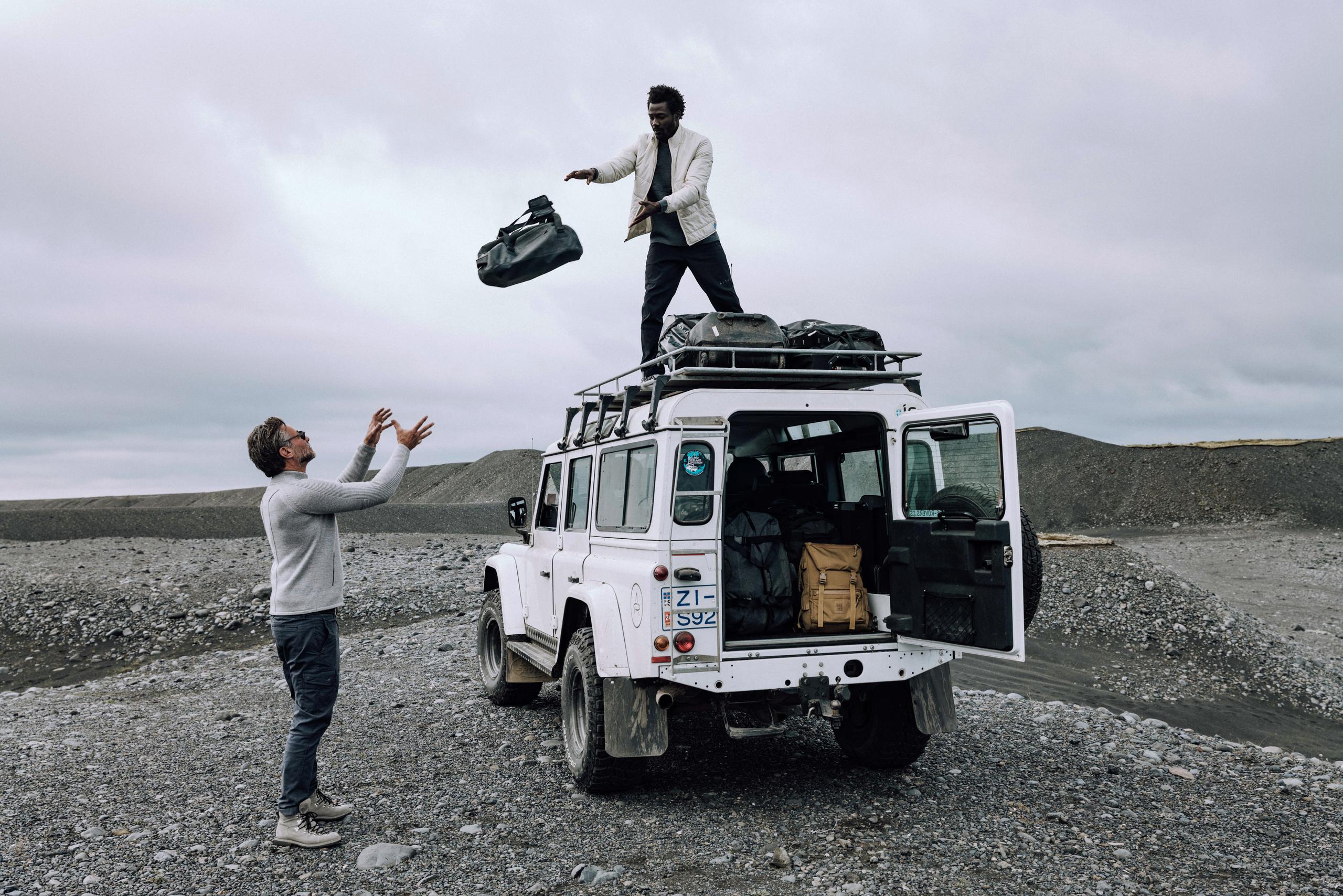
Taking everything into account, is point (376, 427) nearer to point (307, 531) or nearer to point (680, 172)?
point (307, 531)

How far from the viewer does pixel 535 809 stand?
219 inches

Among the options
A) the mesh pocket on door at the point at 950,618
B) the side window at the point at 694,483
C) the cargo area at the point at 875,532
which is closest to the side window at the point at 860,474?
the cargo area at the point at 875,532

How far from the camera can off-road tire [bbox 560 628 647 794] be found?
550 cm

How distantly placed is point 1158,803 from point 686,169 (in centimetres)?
564

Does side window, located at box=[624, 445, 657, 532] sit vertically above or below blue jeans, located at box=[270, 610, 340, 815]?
above

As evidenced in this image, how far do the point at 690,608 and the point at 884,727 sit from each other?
1849mm

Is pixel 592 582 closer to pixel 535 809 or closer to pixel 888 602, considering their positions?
pixel 535 809

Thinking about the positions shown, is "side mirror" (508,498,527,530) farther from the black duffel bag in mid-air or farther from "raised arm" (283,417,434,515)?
"raised arm" (283,417,434,515)

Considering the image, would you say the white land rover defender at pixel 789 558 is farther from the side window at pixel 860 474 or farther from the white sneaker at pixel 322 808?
the white sneaker at pixel 322 808

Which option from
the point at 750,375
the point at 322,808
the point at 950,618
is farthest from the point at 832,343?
the point at 322,808

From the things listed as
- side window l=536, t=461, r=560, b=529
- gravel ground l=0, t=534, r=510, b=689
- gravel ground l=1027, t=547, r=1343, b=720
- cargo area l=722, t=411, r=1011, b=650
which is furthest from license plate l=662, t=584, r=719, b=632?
gravel ground l=0, t=534, r=510, b=689

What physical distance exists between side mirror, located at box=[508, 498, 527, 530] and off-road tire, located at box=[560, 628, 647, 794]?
2276 millimetres

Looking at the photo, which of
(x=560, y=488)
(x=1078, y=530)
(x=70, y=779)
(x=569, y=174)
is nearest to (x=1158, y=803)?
(x=560, y=488)

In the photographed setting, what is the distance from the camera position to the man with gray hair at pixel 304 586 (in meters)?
4.87
